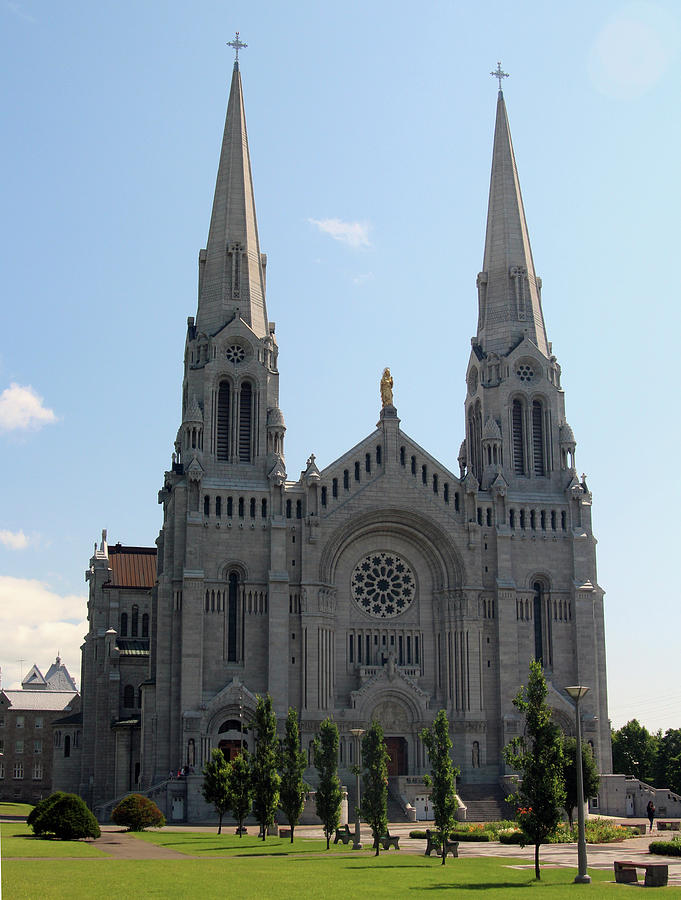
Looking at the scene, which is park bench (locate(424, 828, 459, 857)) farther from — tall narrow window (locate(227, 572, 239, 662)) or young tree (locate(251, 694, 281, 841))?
tall narrow window (locate(227, 572, 239, 662))

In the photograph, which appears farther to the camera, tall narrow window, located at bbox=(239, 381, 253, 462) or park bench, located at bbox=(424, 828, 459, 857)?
tall narrow window, located at bbox=(239, 381, 253, 462)

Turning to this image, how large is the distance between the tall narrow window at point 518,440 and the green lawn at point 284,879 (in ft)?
136

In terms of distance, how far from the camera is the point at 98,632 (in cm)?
8488

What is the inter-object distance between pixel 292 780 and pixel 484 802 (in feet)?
72.0

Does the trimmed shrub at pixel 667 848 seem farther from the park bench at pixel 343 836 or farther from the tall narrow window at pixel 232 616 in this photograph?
the tall narrow window at pixel 232 616

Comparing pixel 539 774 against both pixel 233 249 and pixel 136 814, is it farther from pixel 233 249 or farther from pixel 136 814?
pixel 233 249

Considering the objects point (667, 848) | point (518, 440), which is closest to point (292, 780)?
point (667, 848)

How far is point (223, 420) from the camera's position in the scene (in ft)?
246

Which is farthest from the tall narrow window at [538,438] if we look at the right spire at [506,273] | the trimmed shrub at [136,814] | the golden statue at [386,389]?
the trimmed shrub at [136,814]

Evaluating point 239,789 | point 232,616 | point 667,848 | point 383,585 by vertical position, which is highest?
point 383,585

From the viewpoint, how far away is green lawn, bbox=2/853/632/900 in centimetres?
2688

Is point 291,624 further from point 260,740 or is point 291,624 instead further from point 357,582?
point 260,740

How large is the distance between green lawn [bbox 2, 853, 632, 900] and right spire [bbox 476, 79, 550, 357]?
1880 inches

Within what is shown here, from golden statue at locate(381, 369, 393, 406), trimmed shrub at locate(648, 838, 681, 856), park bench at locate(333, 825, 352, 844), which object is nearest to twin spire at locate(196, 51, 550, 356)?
golden statue at locate(381, 369, 393, 406)
